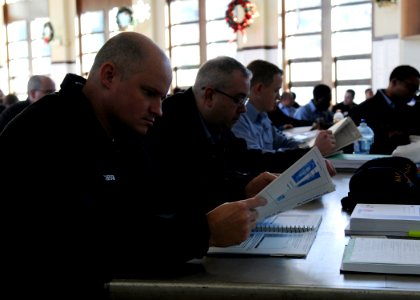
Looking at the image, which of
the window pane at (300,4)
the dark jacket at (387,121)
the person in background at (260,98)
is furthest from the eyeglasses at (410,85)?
the window pane at (300,4)

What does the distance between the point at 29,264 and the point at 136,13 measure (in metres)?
14.0

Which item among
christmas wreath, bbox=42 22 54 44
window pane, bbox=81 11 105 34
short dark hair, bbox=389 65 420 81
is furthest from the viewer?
christmas wreath, bbox=42 22 54 44

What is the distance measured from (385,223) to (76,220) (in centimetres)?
81

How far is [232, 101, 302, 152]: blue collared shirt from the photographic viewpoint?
12.3 ft

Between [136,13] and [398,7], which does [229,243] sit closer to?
[398,7]

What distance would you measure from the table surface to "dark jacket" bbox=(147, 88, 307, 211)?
0.66 meters

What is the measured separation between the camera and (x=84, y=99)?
160cm

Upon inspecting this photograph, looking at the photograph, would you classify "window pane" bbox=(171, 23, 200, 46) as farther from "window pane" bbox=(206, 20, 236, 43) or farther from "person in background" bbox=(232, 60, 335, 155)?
"person in background" bbox=(232, 60, 335, 155)

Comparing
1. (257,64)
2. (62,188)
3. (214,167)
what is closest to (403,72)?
(257,64)

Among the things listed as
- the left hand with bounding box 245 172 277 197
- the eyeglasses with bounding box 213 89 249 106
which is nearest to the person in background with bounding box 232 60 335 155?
the eyeglasses with bounding box 213 89 249 106

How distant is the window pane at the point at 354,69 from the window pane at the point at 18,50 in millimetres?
10040

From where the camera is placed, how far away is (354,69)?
12.5m

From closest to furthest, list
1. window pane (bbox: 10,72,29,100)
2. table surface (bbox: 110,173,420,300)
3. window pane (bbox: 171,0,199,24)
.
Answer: table surface (bbox: 110,173,420,300) < window pane (bbox: 171,0,199,24) < window pane (bbox: 10,72,29,100)

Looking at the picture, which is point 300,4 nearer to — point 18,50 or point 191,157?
point 18,50
